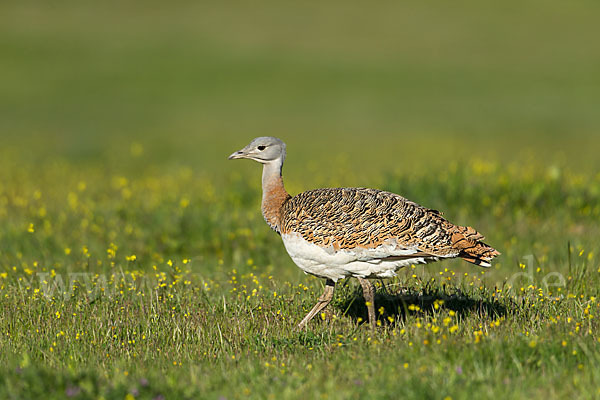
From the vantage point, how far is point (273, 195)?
7.29 metres

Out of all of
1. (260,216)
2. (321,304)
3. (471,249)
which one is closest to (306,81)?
(260,216)

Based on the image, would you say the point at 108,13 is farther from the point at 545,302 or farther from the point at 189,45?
the point at 545,302

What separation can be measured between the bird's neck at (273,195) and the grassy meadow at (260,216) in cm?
92

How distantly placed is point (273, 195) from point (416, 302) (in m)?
1.85

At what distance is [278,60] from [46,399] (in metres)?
32.9

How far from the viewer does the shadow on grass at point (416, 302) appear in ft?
22.8

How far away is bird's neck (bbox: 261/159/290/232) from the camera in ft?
23.5

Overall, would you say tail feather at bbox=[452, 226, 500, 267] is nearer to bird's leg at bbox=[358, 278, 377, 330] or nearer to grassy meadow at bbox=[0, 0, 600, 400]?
grassy meadow at bbox=[0, 0, 600, 400]

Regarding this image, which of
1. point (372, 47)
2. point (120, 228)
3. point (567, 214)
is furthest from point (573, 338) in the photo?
point (372, 47)

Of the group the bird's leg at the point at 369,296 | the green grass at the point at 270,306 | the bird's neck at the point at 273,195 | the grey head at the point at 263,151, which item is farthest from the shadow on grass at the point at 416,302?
the grey head at the point at 263,151

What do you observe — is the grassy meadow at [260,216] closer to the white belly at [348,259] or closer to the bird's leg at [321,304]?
the bird's leg at [321,304]

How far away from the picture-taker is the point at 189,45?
38500 mm

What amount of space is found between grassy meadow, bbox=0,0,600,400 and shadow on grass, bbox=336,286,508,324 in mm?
31

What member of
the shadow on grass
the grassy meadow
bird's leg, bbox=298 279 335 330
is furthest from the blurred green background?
bird's leg, bbox=298 279 335 330
